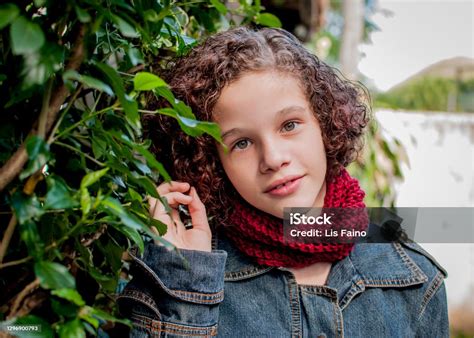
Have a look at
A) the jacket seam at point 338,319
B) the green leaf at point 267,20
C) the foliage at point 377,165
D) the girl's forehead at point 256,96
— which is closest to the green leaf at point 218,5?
the girl's forehead at point 256,96

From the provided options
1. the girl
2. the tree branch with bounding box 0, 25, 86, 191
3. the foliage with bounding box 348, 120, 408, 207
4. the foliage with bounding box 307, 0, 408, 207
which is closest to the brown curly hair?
the girl

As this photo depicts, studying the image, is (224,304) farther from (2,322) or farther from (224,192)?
(2,322)

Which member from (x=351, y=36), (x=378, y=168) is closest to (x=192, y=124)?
(x=378, y=168)

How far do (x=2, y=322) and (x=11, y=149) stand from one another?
0.67 feet

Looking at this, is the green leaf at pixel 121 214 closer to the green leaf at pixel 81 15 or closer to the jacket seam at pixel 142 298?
the green leaf at pixel 81 15

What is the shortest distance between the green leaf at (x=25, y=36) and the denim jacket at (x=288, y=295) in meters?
0.54

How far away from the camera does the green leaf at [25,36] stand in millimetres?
558

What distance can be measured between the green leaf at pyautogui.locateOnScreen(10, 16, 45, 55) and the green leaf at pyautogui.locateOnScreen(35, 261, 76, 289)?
0.21 meters

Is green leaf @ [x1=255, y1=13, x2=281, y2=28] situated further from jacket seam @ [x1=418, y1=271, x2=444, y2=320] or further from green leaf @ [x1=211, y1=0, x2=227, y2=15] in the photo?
jacket seam @ [x1=418, y1=271, x2=444, y2=320]

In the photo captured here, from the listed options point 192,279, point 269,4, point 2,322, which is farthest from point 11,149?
point 269,4

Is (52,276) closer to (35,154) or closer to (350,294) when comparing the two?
(35,154)

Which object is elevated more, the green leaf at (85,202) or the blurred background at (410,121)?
the green leaf at (85,202)

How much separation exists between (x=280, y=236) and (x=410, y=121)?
14.9 feet

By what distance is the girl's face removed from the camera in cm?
107
